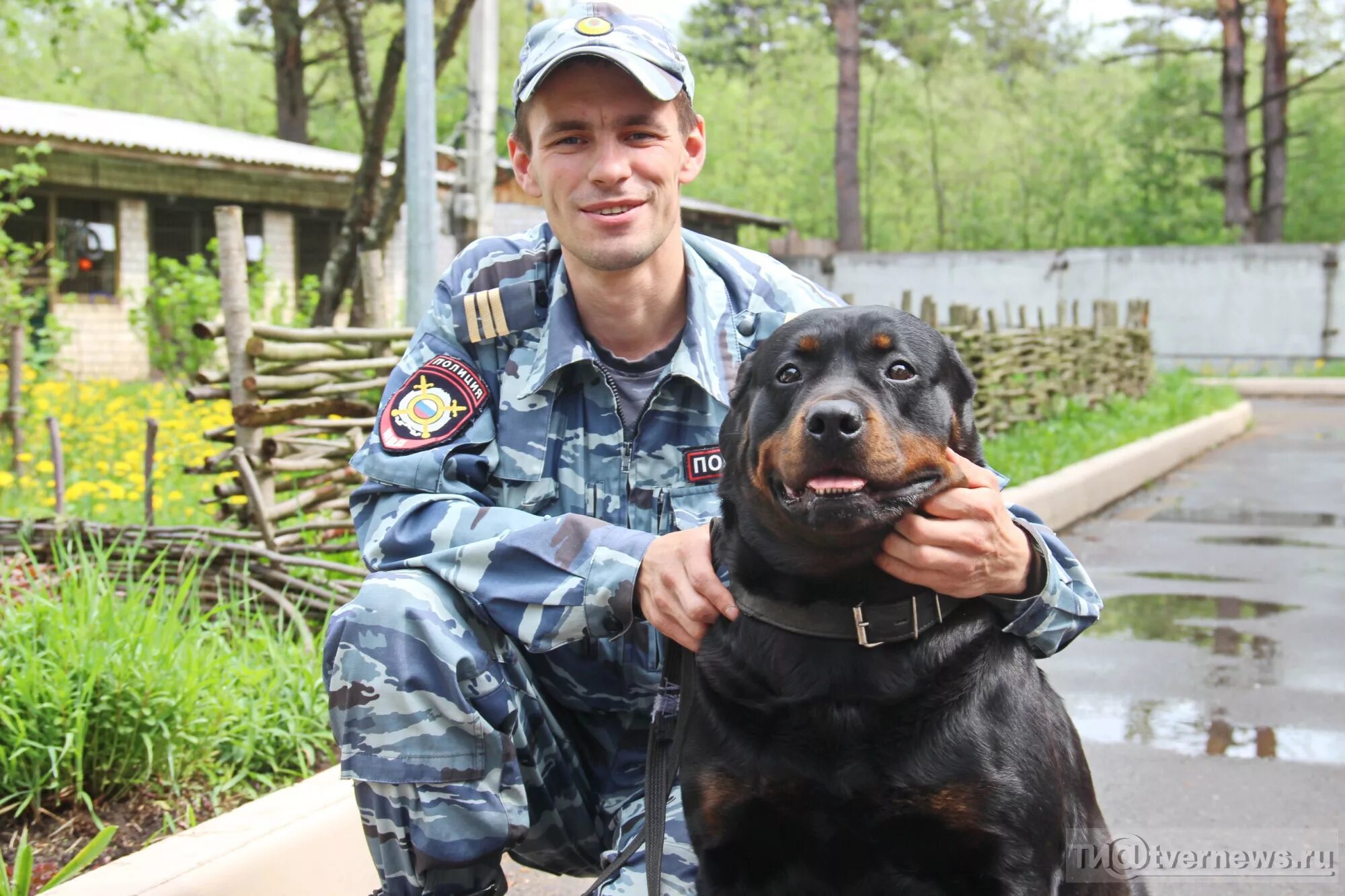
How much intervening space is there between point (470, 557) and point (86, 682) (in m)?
1.14

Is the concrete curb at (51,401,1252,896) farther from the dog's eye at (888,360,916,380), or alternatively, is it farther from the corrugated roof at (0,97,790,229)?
the corrugated roof at (0,97,790,229)

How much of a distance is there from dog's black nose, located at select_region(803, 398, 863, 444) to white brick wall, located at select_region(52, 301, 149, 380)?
15.3 metres

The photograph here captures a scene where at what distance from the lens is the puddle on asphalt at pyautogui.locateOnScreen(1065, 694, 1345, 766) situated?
3.98 m

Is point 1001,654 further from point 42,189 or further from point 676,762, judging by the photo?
point 42,189

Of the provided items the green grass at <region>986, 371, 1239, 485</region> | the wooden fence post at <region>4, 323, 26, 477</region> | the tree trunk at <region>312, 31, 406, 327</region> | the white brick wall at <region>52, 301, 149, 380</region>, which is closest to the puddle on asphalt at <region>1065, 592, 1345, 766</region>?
the green grass at <region>986, 371, 1239, 485</region>

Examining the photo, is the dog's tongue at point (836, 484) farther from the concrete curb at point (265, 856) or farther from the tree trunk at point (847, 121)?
the tree trunk at point (847, 121)

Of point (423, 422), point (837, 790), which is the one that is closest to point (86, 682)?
point (423, 422)

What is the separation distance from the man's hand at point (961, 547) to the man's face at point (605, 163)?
2.90 ft

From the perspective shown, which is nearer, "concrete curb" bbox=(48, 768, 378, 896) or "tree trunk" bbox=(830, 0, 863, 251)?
"concrete curb" bbox=(48, 768, 378, 896)

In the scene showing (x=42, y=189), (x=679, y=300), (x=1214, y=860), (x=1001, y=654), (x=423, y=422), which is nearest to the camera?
(x=1001, y=654)

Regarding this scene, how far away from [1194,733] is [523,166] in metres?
2.91

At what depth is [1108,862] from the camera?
2.19 m

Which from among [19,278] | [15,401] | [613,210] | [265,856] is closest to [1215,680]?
[613,210]

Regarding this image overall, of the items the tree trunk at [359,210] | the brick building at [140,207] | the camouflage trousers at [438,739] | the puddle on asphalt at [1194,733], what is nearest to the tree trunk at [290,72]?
the brick building at [140,207]
